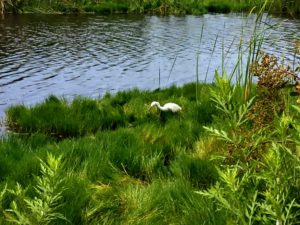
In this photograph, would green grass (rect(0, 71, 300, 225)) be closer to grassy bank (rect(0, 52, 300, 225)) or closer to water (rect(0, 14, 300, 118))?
grassy bank (rect(0, 52, 300, 225))

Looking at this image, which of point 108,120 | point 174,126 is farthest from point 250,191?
point 108,120

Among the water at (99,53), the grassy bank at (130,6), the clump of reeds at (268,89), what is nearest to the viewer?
the clump of reeds at (268,89)

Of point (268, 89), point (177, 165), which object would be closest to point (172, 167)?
point (177, 165)

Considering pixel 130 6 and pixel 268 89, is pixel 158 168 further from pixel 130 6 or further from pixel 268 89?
pixel 130 6

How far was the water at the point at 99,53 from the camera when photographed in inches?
482

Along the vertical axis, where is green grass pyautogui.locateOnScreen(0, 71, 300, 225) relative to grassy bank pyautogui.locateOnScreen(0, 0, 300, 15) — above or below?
above

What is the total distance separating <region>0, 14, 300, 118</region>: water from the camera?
12.2 meters

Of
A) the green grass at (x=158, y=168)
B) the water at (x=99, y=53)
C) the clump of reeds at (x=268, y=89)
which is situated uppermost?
the clump of reeds at (x=268, y=89)

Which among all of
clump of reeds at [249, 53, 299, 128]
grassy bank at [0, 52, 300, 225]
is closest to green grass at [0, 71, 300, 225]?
grassy bank at [0, 52, 300, 225]

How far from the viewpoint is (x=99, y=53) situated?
56.7 feet

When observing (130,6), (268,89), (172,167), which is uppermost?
(268,89)

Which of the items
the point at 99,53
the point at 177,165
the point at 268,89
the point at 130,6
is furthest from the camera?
the point at 130,6

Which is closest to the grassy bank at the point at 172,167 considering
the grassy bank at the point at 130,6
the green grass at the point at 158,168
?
the green grass at the point at 158,168

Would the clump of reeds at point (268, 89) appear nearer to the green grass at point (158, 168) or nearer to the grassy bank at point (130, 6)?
the green grass at point (158, 168)
